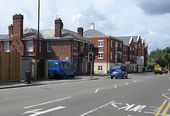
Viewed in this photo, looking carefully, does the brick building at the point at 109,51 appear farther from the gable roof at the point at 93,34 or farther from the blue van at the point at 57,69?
the blue van at the point at 57,69

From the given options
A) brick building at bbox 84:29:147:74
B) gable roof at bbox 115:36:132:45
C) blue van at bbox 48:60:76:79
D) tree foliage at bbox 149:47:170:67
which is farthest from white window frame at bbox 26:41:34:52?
tree foliage at bbox 149:47:170:67

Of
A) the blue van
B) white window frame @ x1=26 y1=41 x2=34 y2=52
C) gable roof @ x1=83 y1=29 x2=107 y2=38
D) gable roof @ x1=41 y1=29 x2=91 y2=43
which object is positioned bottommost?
the blue van

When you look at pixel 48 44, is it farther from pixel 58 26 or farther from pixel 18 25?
pixel 18 25

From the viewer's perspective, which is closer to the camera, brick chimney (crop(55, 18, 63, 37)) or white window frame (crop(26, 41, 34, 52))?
white window frame (crop(26, 41, 34, 52))

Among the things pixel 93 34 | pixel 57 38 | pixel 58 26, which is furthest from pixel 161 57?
pixel 58 26

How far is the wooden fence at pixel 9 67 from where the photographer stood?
106ft

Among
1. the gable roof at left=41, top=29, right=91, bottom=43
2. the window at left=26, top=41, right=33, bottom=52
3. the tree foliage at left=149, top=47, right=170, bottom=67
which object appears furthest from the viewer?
the tree foliage at left=149, top=47, right=170, bottom=67

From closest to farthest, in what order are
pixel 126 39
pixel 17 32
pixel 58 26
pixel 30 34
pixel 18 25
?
pixel 18 25 < pixel 17 32 < pixel 30 34 < pixel 58 26 < pixel 126 39

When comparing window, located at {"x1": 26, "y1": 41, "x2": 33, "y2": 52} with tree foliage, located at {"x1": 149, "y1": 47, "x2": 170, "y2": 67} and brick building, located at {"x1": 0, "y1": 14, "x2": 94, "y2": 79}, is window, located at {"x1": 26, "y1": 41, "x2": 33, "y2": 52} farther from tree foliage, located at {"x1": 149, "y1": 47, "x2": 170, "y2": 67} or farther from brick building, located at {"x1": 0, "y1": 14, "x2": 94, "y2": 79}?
tree foliage, located at {"x1": 149, "y1": 47, "x2": 170, "y2": 67}

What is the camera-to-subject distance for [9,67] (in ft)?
109

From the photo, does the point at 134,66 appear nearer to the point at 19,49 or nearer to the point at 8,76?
the point at 19,49

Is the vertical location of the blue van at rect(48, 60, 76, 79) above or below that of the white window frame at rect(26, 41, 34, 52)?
below

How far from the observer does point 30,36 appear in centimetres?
6006

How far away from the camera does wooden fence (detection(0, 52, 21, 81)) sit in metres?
32.2
